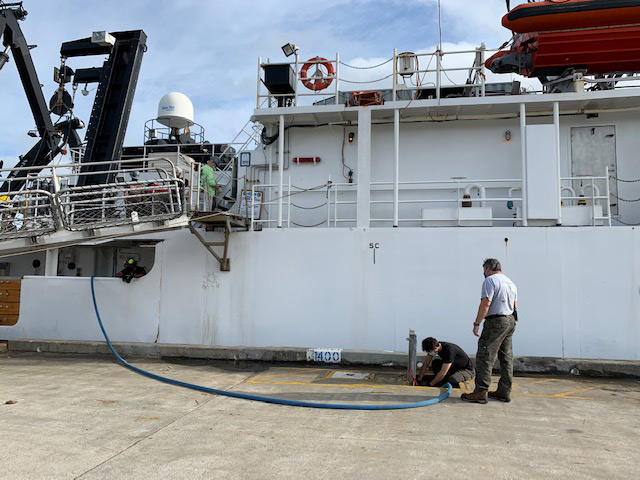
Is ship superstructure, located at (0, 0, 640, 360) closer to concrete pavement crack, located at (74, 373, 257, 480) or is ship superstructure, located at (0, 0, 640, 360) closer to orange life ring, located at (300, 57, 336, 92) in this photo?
orange life ring, located at (300, 57, 336, 92)

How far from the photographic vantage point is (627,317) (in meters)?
8.07

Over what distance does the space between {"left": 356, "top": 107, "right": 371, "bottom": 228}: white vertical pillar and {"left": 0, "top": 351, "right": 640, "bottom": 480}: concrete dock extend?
3.01m

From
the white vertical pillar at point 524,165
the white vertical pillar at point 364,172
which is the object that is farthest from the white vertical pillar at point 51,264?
the white vertical pillar at point 524,165

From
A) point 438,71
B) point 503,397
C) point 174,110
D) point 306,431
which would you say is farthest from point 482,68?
point 174,110

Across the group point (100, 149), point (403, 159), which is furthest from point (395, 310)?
point (100, 149)

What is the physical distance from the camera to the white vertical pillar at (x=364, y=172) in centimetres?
905

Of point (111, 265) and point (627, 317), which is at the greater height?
point (111, 265)

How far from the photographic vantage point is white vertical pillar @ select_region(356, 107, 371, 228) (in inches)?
356

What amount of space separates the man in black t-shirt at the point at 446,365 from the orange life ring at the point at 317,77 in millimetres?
5898

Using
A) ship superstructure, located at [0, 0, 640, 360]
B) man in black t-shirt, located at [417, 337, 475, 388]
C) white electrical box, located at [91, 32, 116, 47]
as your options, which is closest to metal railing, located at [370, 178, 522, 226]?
ship superstructure, located at [0, 0, 640, 360]

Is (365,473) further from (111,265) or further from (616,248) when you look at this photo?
(111,265)

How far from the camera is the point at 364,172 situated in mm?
9148

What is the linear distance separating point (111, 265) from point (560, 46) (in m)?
11.0

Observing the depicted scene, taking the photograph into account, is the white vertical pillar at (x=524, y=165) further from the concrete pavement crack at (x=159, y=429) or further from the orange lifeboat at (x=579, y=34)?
the concrete pavement crack at (x=159, y=429)
